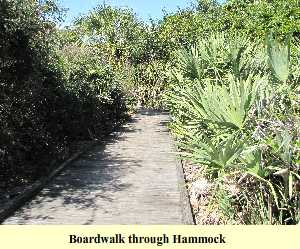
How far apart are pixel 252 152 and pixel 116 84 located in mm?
15321

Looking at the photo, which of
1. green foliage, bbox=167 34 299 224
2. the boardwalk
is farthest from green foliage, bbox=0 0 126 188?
green foliage, bbox=167 34 299 224

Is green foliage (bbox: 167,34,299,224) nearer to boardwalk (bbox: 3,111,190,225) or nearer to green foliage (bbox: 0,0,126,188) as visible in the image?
boardwalk (bbox: 3,111,190,225)

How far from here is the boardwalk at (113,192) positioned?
762 centimetres

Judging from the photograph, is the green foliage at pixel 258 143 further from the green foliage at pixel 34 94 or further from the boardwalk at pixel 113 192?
the green foliage at pixel 34 94

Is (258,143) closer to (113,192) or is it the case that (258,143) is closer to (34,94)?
(113,192)

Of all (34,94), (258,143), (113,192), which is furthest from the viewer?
(34,94)

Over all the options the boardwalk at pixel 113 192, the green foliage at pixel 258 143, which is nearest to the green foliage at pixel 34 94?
the boardwalk at pixel 113 192

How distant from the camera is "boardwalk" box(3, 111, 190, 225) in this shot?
7.62 m

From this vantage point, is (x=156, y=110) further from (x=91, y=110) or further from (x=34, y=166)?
(x=34, y=166)

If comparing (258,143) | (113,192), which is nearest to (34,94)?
(113,192)

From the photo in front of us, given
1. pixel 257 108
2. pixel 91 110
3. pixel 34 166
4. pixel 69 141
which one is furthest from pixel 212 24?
pixel 257 108

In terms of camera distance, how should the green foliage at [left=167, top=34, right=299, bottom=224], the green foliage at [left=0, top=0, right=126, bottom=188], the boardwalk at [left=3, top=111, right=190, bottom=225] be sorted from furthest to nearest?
the green foliage at [left=0, top=0, right=126, bottom=188], the boardwalk at [left=3, top=111, right=190, bottom=225], the green foliage at [left=167, top=34, right=299, bottom=224]

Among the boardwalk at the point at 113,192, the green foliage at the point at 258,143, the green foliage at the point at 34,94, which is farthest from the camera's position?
the green foliage at the point at 34,94

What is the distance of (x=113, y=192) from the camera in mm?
9234
